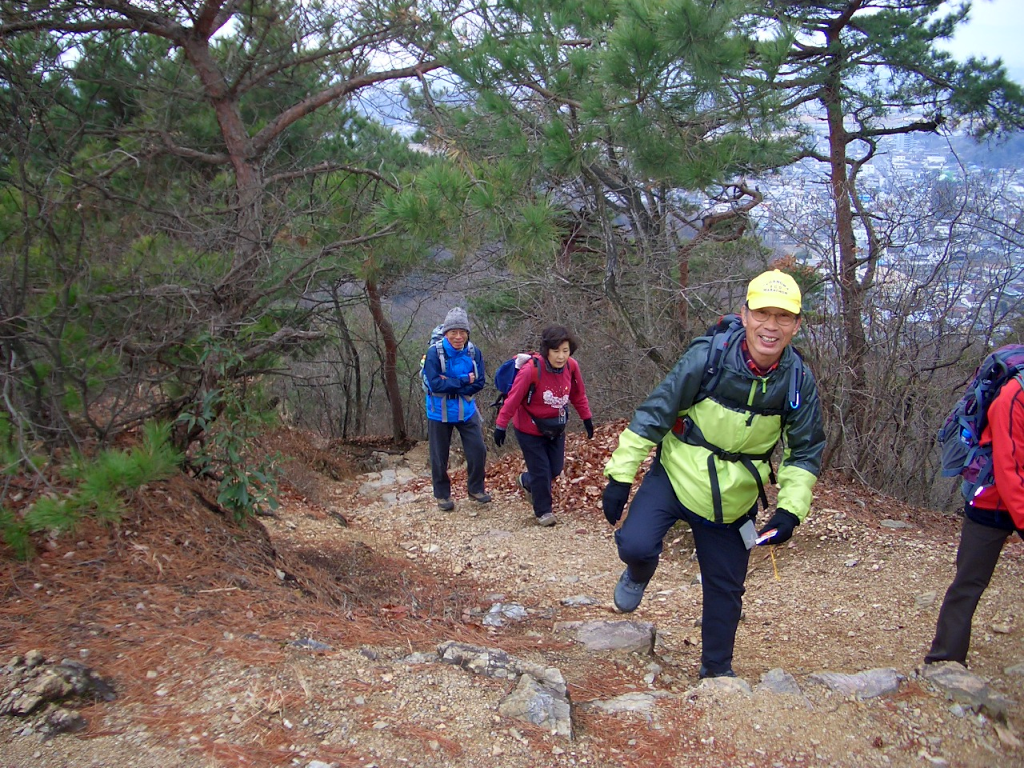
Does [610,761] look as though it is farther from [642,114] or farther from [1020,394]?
[642,114]

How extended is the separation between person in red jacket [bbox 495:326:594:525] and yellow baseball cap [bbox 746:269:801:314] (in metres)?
3.25

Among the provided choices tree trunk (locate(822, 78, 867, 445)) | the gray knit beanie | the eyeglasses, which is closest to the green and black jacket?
the eyeglasses

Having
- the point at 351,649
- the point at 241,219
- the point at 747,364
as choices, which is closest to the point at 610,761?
the point at 351,649

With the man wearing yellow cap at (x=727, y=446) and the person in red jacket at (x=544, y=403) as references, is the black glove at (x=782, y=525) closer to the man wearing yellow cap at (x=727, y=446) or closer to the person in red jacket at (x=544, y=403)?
the man wearing yellow cap at (x=727, y=446)

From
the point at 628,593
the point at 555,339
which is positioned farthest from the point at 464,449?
the point at 628,593

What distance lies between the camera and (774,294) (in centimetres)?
311

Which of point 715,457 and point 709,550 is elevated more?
point 715,457

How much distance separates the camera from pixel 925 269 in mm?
7016

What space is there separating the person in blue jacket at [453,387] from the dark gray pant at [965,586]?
14.3 feet

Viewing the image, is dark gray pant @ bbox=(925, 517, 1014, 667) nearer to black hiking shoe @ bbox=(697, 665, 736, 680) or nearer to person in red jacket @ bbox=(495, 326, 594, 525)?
black hiking shoe @ bbox=(697, 665, 736, 680)

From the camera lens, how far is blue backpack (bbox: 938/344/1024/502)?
3188mm

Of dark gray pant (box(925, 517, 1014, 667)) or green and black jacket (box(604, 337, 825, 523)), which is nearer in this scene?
green and black jacket (box(604, 337, 825, 523))

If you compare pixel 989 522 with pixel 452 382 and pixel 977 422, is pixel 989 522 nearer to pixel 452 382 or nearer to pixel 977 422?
pixel 977 422

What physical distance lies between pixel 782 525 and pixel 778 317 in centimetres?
85
